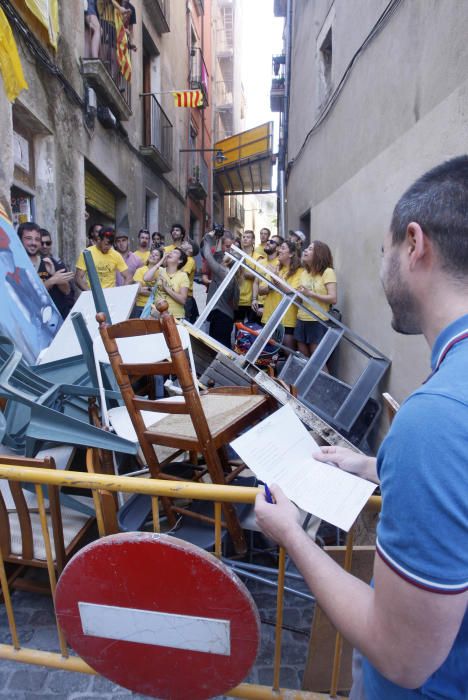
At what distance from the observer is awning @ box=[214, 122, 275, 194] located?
16.7m

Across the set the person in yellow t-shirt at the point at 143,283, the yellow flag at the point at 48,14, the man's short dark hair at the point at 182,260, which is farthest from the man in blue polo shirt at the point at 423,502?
the yellow flag at the point at 48,14

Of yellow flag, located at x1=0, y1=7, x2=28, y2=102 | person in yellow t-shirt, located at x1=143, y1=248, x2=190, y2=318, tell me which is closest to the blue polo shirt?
person in yellow t-shirt, located at x1=143, y1=248, x2=190, y2=318

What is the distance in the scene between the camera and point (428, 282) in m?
0.79

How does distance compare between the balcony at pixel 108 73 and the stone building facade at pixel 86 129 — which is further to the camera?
the balcony at pixel 108 73

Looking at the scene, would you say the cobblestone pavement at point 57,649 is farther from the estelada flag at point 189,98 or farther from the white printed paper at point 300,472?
the estelada flag at point 189,98

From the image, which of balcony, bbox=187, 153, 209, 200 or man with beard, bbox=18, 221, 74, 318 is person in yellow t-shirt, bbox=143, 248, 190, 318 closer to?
man with beard, bbox=18, 221, 74, 318

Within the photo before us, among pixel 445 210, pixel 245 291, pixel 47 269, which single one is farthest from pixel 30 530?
pixel 245 291

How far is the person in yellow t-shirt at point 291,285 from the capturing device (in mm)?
5336

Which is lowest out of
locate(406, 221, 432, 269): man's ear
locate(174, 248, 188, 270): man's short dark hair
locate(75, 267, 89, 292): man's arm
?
locate(75, 267, 89, 292): man's arm

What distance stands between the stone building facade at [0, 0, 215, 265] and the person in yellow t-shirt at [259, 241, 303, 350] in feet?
9.48

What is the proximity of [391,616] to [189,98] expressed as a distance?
41.7 ft

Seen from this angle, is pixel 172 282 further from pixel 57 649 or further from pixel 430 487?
pixel 430 487

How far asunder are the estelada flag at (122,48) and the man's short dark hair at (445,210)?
9510mm

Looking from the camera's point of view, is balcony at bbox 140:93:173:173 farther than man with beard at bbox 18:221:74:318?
Yes
